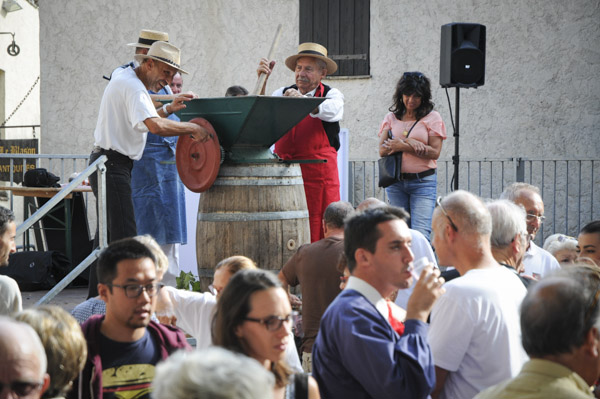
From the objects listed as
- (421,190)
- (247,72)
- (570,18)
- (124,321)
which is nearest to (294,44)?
(247,72)

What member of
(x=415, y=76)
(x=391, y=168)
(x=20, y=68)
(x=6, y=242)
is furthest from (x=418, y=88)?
(x=20, y=68)

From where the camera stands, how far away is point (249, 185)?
5043 mm

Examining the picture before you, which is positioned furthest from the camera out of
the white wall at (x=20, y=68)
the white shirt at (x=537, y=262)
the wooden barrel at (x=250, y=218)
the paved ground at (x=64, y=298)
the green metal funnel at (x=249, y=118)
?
the white wall at (x=20, y=68)

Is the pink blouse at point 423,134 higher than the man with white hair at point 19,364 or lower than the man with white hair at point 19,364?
higher

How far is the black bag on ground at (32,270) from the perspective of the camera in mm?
7652

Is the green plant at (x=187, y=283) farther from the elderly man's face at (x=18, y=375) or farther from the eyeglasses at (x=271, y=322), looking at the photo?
the elderly man's face at (x=18, y=375)

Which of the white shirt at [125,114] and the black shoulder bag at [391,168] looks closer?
the white shirt at [125,114]

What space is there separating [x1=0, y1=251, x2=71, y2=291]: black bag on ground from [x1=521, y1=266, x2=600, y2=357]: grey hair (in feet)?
21.0

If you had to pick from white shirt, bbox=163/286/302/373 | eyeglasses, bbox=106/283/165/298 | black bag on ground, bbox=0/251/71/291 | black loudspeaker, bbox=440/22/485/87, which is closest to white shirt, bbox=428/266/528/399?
white shirt, bbox=163/286/302/373

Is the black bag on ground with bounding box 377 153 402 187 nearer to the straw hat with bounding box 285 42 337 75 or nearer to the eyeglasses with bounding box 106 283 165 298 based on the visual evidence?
the straw hat with bounding box 285 42 337 75

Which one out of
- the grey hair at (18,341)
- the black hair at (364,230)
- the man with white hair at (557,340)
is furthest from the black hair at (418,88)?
the grey hair at (18,341)

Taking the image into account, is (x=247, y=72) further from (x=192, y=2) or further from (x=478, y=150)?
(x=478, y=150)

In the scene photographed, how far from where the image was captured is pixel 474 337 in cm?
279

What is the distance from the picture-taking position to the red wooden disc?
4965 millimetres
